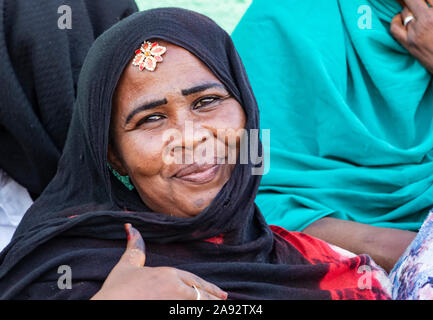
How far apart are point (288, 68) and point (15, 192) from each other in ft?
4.46

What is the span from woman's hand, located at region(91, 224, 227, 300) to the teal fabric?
1.01m

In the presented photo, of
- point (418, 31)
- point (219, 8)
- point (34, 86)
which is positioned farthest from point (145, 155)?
point (219, 8)

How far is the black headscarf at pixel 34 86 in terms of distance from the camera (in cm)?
263

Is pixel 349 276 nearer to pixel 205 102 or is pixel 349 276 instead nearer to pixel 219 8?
pixel 205 102

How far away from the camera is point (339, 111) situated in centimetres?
283

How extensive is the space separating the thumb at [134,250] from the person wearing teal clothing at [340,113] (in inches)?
37.0

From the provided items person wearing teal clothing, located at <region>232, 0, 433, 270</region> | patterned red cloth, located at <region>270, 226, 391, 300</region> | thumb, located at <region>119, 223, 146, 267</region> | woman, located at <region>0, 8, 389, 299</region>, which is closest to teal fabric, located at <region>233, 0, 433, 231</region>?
person wearing teal clothing, located at <region>232, 0, 433, 270</region>

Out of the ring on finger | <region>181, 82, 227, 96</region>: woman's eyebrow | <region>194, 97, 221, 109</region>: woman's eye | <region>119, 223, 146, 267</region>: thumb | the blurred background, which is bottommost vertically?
<region>119, 223, 146, 267</region>: thumb

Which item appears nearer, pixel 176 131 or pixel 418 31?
pixel 176 131

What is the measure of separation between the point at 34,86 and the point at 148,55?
1.00 metres

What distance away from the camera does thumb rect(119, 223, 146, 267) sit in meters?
1.67

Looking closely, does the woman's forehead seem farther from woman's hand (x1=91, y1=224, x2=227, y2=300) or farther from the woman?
woman's hand (x1=91, y1=224, x2=227, y2=300)

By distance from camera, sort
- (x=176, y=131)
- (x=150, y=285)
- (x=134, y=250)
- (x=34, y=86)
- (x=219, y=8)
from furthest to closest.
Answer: (x=219, y=8) → (x=34, y=86) → (x=176, y=131) → (x=134, y=250) → (x=150, y=285)
